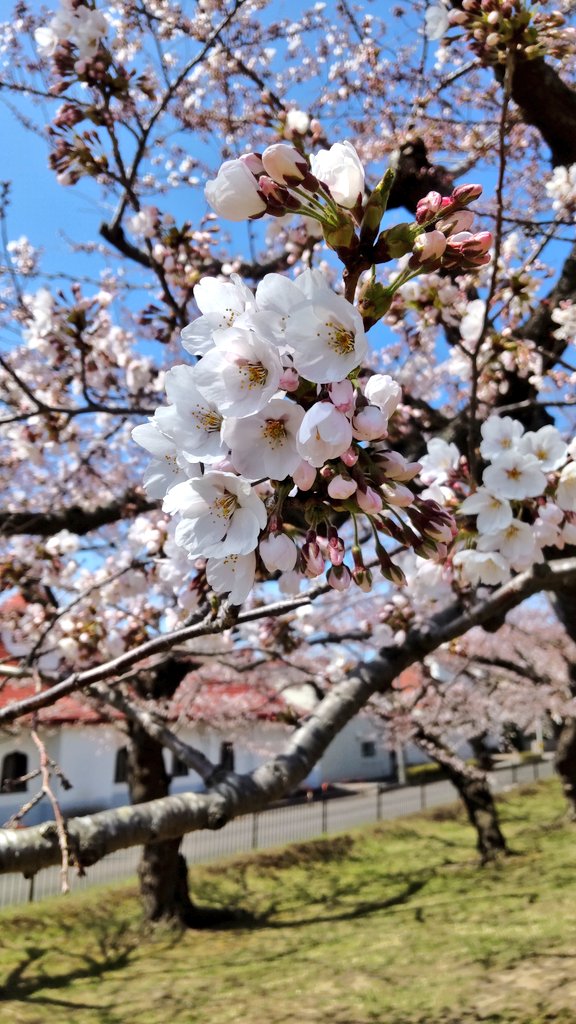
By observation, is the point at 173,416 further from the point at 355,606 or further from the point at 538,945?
the point at 355,606

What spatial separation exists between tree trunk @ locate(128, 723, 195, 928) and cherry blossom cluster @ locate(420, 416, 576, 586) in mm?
7043

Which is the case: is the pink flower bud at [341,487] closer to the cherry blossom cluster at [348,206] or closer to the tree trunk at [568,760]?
the cherry blossom cluster at [348,206]

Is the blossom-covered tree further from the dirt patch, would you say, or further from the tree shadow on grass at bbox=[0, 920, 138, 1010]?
the tree shadow on grass at bbox=[0, 920, 138, 1010]

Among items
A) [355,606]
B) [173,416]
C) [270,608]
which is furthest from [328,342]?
[355,606]

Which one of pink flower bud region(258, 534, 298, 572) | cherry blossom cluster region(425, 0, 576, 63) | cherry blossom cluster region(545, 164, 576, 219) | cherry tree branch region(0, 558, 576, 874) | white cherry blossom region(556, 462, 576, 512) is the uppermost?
cherry blossom cluster region(545, 164, 576, 219)

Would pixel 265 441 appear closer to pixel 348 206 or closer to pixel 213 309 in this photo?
pixel 213 309

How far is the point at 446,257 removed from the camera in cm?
93

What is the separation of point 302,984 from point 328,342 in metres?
6.73

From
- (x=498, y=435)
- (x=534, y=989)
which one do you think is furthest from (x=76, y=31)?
(x=534, y=989)

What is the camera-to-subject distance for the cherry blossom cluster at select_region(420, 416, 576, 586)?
158 cm

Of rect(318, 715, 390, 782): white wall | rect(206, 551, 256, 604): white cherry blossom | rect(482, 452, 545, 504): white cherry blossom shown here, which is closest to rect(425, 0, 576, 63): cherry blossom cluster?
rect(482, 452, 545, 504): white cherry blossom

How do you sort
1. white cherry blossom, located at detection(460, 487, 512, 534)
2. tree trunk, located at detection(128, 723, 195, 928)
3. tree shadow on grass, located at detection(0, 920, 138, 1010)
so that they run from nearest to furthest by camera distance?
white cherry blossom, located at detection(460, 487, 512, 534) < tree shadow on grass, located at detection(0, 920, 138, 1010) < tree trunk, located at detection(128, 723, 195, 928)

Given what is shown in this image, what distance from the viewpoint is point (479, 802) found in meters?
10.7

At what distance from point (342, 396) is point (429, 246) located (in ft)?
0.85
